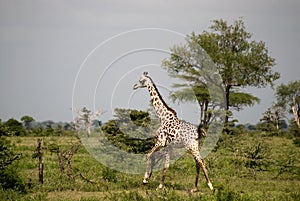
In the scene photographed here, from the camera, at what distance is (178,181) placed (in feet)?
44.4

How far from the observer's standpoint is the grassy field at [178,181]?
34.1ft

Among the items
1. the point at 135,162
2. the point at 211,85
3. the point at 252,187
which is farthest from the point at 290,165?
the point at 211,85

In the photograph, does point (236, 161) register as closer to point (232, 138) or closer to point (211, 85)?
point (232, 138)

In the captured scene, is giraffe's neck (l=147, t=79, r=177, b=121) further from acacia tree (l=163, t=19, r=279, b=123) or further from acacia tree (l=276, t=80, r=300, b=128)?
acacia tree (l=276, t=80, r=300, b=128)

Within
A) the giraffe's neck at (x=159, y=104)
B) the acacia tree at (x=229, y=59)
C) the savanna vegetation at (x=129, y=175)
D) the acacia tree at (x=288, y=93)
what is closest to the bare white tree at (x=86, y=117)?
the savanna vegetation at (x=129, y=175)

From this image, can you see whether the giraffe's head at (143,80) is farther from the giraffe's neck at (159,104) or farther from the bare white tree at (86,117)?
the bare white tree at (86,117)

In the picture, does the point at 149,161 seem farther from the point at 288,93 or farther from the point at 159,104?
the point at 288,93

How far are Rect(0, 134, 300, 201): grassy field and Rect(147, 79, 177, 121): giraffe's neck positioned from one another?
172cm

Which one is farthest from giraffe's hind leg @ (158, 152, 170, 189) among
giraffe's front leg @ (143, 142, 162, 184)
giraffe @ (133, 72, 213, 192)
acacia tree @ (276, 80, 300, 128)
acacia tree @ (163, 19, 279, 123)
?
acacia tree @ (276, 80, 300, 128)

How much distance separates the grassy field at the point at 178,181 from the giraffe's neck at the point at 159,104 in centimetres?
172

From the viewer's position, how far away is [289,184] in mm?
13570

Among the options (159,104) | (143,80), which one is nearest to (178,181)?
(159,104)

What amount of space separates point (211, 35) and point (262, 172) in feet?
75.6

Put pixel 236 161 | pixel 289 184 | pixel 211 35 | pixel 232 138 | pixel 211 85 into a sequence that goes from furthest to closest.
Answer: pixel 211 35
pixel 211 85
pixel 232 138
pixel 236 161
pixel 289 184
